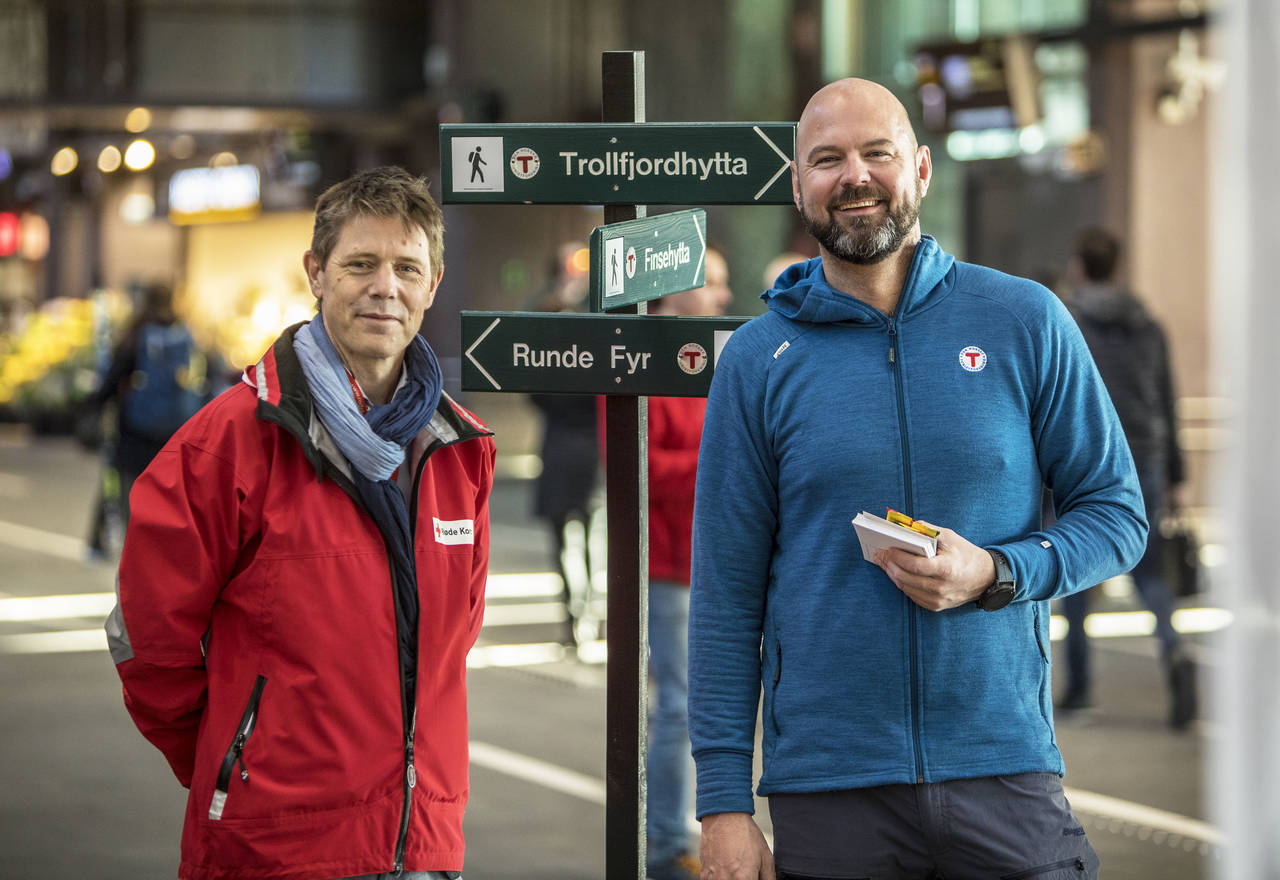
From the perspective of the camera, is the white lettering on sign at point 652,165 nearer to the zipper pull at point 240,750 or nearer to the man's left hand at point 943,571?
the man's left hand at point 943,571

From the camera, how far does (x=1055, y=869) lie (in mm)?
2521

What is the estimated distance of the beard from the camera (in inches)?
103

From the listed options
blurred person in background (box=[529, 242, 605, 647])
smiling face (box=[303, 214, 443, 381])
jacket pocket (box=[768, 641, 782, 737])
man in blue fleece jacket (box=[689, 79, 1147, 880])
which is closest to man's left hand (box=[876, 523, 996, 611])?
man in blue fleece jacket (box=[689, 79, 1147, 880])

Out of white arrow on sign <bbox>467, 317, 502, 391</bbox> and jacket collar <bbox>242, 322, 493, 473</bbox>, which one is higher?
white arrow on sign <bbox>467, 317, 502, 391</bbox>

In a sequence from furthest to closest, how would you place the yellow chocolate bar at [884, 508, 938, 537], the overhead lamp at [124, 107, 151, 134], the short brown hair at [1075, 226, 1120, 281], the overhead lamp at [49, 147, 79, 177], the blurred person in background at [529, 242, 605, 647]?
the overhead lamp at [49, 147, 79, 177]
the overhead lamp at [124, 107, 151, 134]
the blurred person in background at [529, 242, 605, 647]
the short brown hair at [1075, 226, 1120, 281]
the yellow chocolate bar at [884, 508, 938, 537]

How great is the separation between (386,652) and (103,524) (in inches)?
384

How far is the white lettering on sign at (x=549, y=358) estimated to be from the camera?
355 cm

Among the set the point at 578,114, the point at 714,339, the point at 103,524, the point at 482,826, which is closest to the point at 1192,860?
the point at 482,826

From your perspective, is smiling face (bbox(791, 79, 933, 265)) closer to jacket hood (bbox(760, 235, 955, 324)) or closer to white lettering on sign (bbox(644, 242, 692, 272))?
jacket hood (bbox(760, 235, 955, 324))

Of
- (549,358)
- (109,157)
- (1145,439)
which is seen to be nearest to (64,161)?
(109,157)

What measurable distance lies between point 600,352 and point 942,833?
1423 millimetres

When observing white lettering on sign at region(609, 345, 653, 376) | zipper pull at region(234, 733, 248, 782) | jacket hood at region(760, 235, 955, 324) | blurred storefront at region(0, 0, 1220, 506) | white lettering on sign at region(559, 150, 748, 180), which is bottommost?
zipper pull at region(234, 733, 248, 782)

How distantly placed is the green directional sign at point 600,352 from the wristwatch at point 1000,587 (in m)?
1.12

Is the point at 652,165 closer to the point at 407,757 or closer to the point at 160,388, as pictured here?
the point at 407,757
